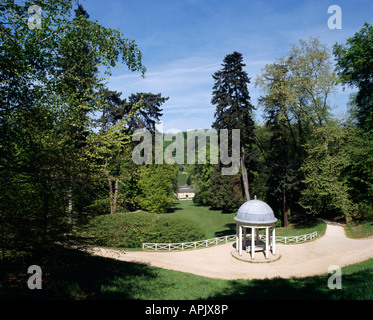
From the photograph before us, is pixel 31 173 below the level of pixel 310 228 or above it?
above

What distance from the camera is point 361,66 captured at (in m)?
27.5

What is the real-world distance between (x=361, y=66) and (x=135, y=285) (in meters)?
32.3

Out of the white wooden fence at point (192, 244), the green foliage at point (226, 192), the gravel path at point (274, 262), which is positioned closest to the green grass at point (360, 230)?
the gravel path at point (274, 262)

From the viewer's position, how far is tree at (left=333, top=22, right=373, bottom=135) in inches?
1072

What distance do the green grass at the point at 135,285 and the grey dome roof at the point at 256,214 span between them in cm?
514

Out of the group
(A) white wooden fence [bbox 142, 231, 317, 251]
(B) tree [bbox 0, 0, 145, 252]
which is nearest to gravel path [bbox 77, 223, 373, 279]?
(A) white wooden fence [bbox 142, 231, 317, 251]

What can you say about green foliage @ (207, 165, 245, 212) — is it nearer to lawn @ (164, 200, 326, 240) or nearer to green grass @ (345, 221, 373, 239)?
lawn @ (164, 200, 326, 240)

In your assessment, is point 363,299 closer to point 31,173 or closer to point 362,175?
point 31,173

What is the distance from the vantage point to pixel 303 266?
15.0m

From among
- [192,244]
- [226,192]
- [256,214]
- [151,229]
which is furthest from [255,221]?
[226,192]

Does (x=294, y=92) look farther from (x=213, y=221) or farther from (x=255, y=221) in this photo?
(x=213, y=221)
